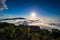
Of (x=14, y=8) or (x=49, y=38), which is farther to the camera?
(x=14, y=8)

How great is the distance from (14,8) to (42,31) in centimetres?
65

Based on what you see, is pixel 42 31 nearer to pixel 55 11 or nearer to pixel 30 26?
pixel 30 26

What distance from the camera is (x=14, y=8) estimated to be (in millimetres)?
2240

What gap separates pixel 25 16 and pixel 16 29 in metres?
0.28

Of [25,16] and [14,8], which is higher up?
[14,8]

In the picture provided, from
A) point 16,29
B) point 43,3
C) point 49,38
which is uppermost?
point 43,3

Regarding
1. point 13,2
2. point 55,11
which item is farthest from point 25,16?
point 55,11

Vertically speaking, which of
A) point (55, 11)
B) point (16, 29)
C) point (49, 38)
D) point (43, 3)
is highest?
point (43, 3)

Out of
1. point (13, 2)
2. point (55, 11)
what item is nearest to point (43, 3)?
point (55, 11)

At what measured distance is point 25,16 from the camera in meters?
2.21

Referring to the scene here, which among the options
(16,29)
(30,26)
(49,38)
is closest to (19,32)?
(16,29)

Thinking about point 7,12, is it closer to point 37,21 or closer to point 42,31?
point 37,21

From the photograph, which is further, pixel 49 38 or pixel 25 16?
pixel 25 16

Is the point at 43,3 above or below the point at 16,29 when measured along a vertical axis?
above
